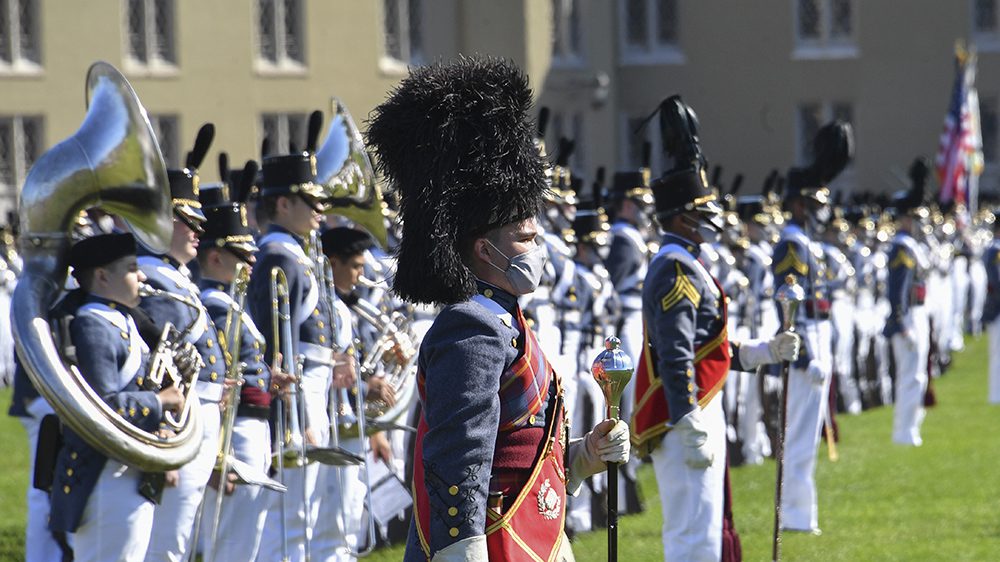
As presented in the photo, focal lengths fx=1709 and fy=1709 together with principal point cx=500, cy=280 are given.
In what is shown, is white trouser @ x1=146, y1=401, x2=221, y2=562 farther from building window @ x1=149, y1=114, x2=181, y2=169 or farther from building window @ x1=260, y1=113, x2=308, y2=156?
building window @ x1=260, y1=113, x2=308, y2=156

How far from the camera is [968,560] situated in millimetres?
10445

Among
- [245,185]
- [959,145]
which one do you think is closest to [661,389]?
[245,185]

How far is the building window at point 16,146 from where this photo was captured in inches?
1241

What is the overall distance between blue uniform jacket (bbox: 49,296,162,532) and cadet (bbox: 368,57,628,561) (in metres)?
2.14

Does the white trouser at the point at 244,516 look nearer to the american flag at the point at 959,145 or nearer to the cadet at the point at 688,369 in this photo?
the cadet at the point at 688,369

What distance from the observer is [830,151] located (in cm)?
1207

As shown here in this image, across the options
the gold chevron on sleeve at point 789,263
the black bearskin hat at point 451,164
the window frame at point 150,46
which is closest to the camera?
the black bearskin hat at point 451,164

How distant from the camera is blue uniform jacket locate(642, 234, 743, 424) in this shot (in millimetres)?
8000

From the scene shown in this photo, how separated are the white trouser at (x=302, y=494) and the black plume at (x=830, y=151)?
4733 millimetres

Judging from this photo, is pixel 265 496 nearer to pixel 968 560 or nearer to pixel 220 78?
pixel 968 560

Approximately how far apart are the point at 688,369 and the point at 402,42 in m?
28.0

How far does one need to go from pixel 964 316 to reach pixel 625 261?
18.2 m

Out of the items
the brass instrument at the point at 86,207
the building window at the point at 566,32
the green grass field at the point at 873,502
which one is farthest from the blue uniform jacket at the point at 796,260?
the building window at the point at 566,32

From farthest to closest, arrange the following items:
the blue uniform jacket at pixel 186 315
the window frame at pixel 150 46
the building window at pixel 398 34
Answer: the building window at pixel 398 34 → the window frame at pixel 150 46 → the blue uniform jacket at pixel 186 315
